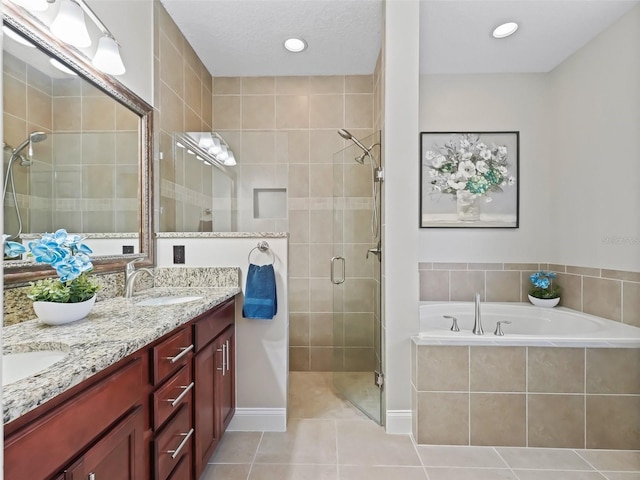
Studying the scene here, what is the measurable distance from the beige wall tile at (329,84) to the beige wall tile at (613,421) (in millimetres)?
2839

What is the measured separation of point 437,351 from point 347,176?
1319mm

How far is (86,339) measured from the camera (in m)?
1.07

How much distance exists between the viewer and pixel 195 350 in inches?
60.6

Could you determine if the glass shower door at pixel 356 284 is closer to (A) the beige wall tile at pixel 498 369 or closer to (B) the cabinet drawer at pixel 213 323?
(A) the beige wall tile at pixel 498 369

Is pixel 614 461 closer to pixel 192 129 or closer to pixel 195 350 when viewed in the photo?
pixel 195 350

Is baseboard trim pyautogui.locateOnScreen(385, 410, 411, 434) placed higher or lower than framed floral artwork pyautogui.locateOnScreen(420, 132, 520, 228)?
lower

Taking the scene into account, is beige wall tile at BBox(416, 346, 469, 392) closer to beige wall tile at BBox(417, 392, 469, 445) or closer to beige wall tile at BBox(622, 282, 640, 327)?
beige wall tile at BBox(417, 392, 469, 445)

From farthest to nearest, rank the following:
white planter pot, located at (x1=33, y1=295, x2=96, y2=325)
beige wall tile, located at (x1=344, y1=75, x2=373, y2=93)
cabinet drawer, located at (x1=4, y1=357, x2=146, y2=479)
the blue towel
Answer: beige wall tile, located at (x1=344, y1=75, x2=373, y2=93) < the blue towel < white planter pot, located at (x1=33, y1=295, x2=96, y2=325) < cabinet drawer, located at (x1=4, y1=357, x2=146, y2=479)

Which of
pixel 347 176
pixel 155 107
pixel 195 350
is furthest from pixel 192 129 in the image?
pixel 195 350

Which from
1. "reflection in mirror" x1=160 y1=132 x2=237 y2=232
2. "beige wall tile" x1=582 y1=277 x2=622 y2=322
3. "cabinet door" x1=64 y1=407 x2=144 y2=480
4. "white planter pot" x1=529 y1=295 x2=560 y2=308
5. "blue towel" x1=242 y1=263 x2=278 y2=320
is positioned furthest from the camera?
"white planter pot" x1=529 y1=295 x2=560 y2=308

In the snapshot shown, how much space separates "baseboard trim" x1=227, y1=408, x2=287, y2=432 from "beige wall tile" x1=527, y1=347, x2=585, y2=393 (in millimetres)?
1439

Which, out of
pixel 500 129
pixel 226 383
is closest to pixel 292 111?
pixel 500 129

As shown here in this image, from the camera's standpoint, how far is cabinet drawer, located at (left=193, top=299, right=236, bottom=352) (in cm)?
157

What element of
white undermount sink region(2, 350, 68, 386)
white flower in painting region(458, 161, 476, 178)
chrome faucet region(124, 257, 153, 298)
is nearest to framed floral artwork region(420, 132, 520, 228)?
white flower in painting region(458, 161, 476, 178)
